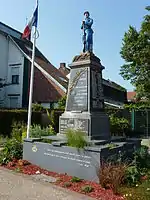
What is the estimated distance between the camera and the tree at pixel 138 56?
23.0 m

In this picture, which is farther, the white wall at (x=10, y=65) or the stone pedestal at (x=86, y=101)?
the white wall at (x=10, y=65)

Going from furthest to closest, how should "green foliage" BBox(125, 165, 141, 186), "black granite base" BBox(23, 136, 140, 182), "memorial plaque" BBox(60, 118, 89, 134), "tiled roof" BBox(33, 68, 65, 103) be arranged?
1. "tiled roof" BBox(33, 68, 65, 103)
2. "memorial plaque" BBox(60, 118, 89, 134)
3. "black granite base" BBox(23, 136, 140, 182)
4. "green foliage" BBox(125, 165, 141, 186)

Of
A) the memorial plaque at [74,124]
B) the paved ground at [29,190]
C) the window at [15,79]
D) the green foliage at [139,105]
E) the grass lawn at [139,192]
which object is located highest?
the window at [15,79]

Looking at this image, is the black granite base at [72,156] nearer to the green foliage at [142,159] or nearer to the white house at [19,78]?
the green foliage at [142,159]

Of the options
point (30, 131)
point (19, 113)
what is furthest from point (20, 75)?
point (30, 131)

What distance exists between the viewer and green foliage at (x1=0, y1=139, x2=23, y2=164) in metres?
8.47

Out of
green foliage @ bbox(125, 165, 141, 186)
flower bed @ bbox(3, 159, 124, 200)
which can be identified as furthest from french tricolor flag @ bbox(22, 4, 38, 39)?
green foliage @ bbox(125, 165, 141, 186)

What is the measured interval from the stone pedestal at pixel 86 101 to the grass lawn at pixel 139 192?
3.12 meters

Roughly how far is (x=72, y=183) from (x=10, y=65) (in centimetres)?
2437

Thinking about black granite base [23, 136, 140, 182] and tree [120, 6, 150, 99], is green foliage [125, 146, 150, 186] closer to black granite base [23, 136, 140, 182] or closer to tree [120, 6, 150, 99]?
black granite base [23, 136, 140, 182]

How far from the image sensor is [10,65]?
29000mm

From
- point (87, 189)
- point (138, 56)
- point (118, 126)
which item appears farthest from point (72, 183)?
point (138, 56)

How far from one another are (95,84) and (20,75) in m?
19.9

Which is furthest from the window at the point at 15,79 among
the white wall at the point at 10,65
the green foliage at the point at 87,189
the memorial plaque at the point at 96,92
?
the green foliage at the point at 87,189
